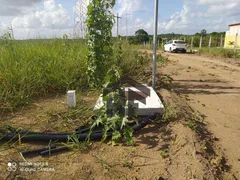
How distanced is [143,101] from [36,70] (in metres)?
2.29

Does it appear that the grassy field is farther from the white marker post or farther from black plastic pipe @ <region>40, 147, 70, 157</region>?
black plastic pipe @ <region>40, 147, 70, 157</region>

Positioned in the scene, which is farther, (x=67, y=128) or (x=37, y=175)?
(x=67, y=128)

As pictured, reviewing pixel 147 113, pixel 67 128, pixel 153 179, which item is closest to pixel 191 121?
pixel 147 113

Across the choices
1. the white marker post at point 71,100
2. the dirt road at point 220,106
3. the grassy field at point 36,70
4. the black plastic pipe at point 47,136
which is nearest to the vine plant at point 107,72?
the black plastic pipe at point 47,136

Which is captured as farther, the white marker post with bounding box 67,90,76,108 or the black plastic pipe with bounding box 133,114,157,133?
the white marker post with bounding box 67,90,76,108

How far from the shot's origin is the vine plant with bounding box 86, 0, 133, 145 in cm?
240

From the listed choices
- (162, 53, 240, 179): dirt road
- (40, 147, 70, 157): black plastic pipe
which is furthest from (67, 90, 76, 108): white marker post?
(162, 53, 240, 179): dirt road

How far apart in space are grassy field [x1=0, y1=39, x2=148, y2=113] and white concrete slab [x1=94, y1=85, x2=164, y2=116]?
3.95ft

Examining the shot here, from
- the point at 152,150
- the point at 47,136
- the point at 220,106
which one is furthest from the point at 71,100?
the point at 220,106

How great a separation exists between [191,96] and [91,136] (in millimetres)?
2677

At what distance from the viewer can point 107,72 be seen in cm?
258

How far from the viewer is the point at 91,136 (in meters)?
2.37

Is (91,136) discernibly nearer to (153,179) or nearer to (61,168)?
(61,168)

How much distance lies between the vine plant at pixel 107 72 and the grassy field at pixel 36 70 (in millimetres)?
764
